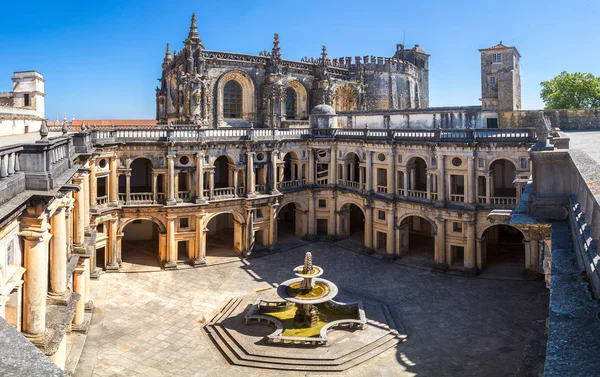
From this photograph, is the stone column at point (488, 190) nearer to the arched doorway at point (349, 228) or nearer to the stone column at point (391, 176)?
the stone column at point (391, 176)

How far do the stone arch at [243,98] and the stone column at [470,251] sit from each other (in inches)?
932

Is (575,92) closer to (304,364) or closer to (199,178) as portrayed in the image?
(199,178)

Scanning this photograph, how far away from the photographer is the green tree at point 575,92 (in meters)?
51.9

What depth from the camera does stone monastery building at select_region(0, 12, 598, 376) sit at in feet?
106

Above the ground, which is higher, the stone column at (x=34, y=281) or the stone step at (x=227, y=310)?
the stone column at (x=34, y=281)

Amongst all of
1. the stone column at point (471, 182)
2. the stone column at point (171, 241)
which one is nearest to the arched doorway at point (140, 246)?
the stone column at point (171, 241)

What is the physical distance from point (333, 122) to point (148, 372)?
94.0 ft

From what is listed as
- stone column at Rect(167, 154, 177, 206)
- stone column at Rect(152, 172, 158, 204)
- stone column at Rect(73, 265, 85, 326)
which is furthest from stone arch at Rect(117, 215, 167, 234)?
stone column at Rect(73, 265, 85, 326)

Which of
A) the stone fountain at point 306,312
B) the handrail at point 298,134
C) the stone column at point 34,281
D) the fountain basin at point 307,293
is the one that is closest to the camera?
the stone column at point 34,281

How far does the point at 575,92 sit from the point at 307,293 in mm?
44729

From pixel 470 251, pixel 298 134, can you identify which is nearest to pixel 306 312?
pixel 470 251

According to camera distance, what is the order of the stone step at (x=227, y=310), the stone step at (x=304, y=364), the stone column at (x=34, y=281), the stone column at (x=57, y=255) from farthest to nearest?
the stone step at (x=227, y=310)
the stone step at (x=304, y=364)
the stone column at (x=57, y=255)
the stone column at (x=34, y=281)

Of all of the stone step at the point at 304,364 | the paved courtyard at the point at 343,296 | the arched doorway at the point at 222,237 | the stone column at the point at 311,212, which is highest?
the stone column at the point at 311,212

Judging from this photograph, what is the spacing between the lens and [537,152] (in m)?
10.9
